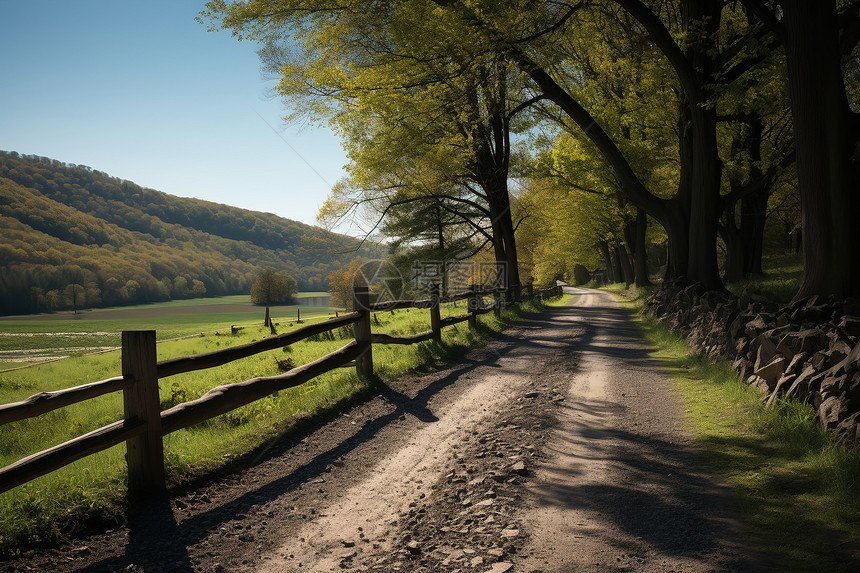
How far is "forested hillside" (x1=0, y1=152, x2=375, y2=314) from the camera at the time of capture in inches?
841

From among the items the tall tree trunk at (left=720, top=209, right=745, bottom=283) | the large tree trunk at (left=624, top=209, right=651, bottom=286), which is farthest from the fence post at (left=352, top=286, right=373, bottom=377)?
the large tree trunk at (left=624, top=209, right=651, bottom=286)

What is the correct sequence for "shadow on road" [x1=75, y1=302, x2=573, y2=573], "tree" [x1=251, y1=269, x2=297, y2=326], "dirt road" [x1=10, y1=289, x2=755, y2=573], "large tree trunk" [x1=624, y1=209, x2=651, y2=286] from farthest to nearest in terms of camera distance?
"tree" [x1=251, y1=269, x2=297, y2=326], "large tree trunk" [x1=624, y1=209, x2=651, y2=286], "shadow on road" [x1=75, y1=302, x2=573, y2=573], "dirt road" [x1=10, y1=289, x2=755, y2=573]

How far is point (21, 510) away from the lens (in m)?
3.76

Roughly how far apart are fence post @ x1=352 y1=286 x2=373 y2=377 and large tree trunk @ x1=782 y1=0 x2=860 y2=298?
743 cm

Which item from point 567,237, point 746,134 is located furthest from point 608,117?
point 567,237

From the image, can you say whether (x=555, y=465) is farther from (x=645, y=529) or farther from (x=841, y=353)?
(x=841, y=353)

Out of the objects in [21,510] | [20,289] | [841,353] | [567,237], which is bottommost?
[21,510]

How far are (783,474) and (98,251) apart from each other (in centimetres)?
4334

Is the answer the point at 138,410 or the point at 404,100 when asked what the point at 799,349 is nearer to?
the point at 138,410

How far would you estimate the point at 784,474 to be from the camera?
4.38 meters

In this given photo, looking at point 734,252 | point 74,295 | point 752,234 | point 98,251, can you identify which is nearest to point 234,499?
point 74,295

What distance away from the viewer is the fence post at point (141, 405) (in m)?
4.54

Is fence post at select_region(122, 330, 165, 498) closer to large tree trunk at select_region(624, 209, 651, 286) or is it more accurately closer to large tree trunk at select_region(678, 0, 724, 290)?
large tree trunk at select_region(678, 0, 724, 290)

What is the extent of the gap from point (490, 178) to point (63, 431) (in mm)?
18228
